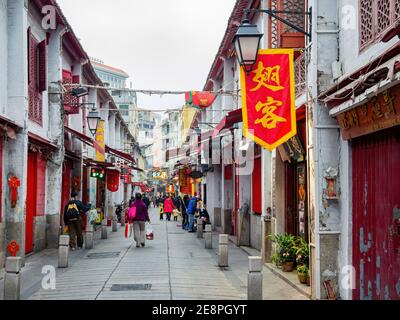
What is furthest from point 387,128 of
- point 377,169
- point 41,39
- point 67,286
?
point 41,39

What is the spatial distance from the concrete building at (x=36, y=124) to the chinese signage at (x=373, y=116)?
799cm

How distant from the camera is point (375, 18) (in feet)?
28.5

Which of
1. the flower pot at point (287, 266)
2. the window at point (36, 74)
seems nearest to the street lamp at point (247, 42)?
the flower pot at point (287, 266)

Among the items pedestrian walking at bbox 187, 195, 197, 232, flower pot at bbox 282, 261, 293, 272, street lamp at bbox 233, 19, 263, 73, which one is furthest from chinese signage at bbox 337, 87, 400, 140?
pedestrian walking at bbox 187, 195, 197, 232

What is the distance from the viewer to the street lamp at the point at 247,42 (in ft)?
33.9

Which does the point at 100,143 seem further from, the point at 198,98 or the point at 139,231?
the point at 139,231

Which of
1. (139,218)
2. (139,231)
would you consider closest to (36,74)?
(139,218)

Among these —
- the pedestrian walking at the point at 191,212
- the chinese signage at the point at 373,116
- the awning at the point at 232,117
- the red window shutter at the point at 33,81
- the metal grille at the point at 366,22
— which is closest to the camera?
the chinese signage at the point at 373,116

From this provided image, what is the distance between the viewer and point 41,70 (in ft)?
58.5

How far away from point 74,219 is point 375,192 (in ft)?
40.1

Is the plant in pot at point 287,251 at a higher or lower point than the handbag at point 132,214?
lower

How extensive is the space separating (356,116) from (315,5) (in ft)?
8.48

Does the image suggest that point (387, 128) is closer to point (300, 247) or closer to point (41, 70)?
point (300, 247)

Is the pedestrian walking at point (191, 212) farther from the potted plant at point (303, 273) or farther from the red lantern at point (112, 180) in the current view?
the potted plant at point (303, 273)
